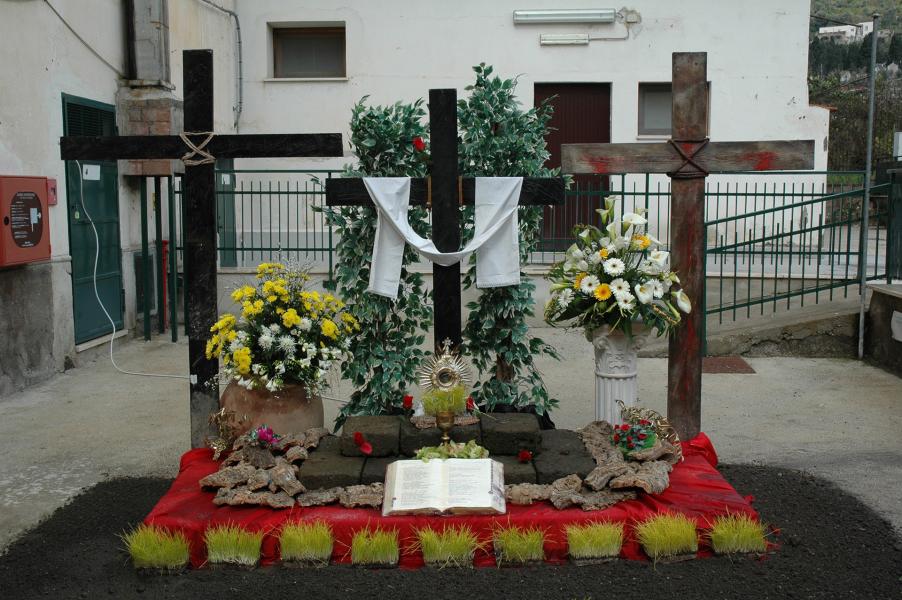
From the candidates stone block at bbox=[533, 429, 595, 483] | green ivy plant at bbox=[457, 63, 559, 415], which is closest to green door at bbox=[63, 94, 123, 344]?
green ivy plant at bbox=[457, 63, 559, 415]

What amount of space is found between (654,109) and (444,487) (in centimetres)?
1118

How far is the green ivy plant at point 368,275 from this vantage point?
21.1 feet

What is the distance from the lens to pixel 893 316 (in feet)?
30.9

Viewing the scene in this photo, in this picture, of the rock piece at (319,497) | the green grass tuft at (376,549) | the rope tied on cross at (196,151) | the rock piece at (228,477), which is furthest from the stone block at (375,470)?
the rope tied on cross at (196,151)

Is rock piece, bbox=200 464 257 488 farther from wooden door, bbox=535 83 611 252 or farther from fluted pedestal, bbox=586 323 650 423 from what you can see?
wooden door, bbox=535 83 611 252

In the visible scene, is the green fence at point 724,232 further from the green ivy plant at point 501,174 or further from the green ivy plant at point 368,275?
the green ivy plant at point 368,275

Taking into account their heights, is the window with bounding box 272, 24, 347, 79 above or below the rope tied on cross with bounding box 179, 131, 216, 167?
above

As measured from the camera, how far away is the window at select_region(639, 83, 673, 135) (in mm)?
14836

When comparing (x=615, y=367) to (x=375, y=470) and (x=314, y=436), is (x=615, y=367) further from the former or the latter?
(x=314, y=436)

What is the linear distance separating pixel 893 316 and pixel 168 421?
271 inches

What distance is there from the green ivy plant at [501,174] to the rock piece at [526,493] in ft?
4.62

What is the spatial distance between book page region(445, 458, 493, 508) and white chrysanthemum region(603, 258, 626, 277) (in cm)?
151

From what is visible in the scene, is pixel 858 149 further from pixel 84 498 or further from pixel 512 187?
pixel 84 498

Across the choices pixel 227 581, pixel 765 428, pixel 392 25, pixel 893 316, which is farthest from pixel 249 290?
pixel 392 25
